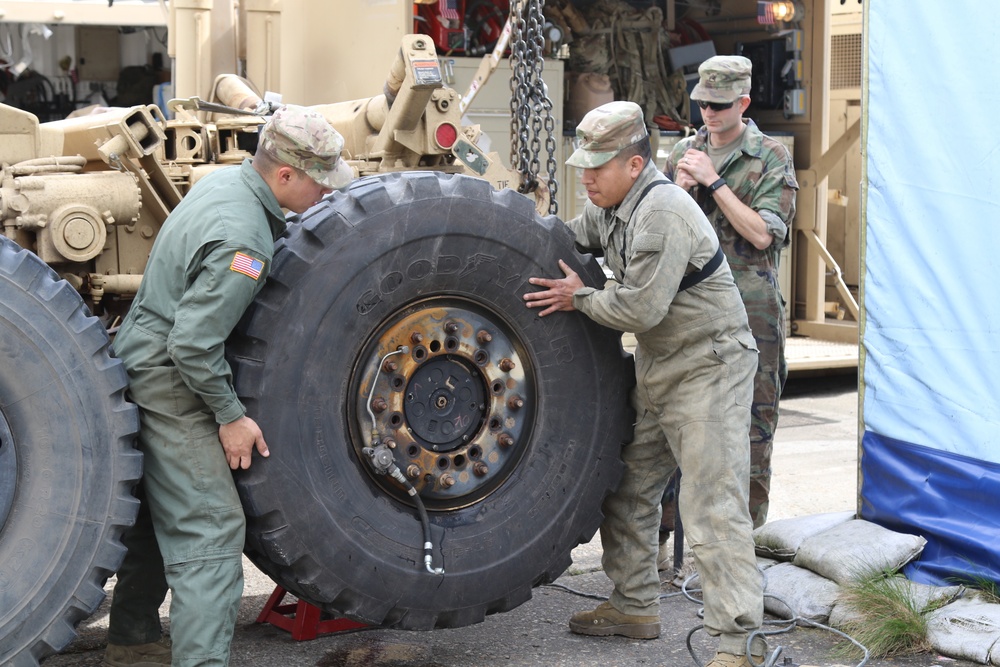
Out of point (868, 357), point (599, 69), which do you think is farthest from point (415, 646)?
point (599, 69)

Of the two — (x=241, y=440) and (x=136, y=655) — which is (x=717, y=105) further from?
(x=136, y=655)

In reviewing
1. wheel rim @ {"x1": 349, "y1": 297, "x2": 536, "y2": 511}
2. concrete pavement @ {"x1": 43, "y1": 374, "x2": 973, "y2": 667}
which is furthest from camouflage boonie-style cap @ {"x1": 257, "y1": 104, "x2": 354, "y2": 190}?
concrete pavement @ {"x1": 43, "y1": 374, "x2": 973, "y2": 667}

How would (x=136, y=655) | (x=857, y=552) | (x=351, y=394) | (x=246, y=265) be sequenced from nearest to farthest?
(x=246, y=265)
(x=351, y=394)
(x=136, y=655)
(x=857, y=552)

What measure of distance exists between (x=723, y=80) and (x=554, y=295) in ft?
4.51

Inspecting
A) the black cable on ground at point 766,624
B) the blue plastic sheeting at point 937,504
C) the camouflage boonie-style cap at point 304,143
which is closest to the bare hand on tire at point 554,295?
the camouflage boonie-style cap at point 304,143

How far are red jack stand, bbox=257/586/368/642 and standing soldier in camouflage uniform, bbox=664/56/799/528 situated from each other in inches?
64.2

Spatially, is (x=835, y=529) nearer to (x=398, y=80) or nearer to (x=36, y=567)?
(x=398, y=80)

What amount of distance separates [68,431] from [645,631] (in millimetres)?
1921

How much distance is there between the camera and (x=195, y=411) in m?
3.26

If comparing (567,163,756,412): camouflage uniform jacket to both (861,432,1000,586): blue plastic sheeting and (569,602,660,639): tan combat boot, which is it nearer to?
(569,602,660,639): tan combat boot

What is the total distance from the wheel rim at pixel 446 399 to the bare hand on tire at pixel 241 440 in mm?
318

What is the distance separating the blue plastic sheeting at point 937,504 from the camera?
414cm

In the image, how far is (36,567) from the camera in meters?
3.05

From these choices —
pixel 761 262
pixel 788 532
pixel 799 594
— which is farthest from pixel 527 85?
pixel 799 594
